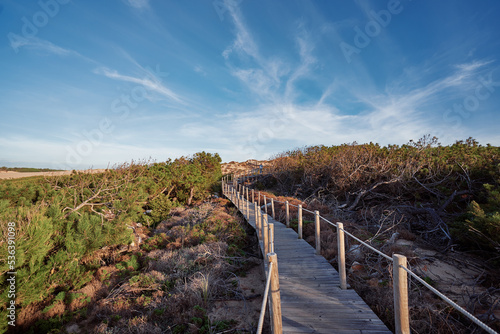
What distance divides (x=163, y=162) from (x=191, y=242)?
12369 millimetres

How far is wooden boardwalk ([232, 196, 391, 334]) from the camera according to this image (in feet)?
11.2

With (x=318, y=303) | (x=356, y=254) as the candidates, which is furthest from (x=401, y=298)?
(x=356, y=254)

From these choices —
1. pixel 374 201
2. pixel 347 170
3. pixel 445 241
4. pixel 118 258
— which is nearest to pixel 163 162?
pixel 118 258

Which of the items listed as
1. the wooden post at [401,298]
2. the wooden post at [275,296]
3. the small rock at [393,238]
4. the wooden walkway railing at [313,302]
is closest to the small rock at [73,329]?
the wooden walkway railing at [313,302]

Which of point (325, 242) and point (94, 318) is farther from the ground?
point (325, 242)

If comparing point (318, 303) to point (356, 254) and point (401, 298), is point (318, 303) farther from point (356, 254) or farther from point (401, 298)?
point (356, 254)

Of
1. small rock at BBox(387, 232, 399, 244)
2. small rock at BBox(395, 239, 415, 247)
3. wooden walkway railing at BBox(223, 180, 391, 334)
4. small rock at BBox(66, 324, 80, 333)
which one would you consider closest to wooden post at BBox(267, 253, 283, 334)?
wooden walkway railing at BBox(223, 180, 391, 334)

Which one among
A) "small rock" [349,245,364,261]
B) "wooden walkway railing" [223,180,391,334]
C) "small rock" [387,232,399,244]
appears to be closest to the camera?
"wooden walkway railing" [223,180,391,334]

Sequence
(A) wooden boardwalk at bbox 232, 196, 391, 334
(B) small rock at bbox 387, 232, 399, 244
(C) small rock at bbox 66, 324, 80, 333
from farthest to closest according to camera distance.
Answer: (B) small rock at bbox 387, 232, 399, 244, (C) small rock at bbox 66, 324, 80, 333, (A) wooden boardwalk at bbox 232, 196, 391, 334

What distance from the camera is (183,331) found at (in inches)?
175

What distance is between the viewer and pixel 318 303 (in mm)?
4055

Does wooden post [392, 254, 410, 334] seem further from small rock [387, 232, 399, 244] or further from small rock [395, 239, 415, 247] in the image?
small rock [395, 239, 415, 247]

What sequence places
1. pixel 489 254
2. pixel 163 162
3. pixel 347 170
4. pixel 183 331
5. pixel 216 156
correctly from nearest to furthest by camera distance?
pixel 183 331, pixel 489 254, pixel 347 170, pixel 163 162, pixel 216 156

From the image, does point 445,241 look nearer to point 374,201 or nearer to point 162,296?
point 374,201
